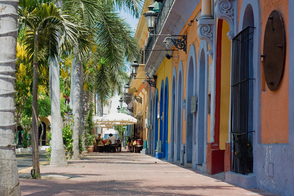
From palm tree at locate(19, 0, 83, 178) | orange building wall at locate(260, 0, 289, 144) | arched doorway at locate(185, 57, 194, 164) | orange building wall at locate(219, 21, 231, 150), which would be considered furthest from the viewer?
arched doorway at locate(185, 57, 194, 164)

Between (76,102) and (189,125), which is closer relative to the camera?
(189,125)

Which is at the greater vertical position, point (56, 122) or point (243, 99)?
point (243, 99)

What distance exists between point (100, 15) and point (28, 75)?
26.5 ft

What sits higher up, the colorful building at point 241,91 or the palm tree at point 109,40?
the palm tree at point 109,40

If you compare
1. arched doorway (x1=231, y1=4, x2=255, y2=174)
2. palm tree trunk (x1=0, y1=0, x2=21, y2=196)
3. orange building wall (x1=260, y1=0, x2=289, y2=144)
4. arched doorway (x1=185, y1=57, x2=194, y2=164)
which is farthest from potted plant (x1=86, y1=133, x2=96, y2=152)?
palm tree trunk (x1=0, y1=0, x2=21, y2=196)

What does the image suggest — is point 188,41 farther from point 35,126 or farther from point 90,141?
point 90,141

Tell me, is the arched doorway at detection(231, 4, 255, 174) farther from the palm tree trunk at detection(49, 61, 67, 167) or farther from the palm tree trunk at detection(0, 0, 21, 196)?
the palm tree trunk at detection(49, 61, 67, 167)

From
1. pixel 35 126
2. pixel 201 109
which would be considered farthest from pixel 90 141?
pixel 35 126

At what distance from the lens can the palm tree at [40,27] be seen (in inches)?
452

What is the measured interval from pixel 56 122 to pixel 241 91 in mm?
8112

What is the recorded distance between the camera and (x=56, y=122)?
16.2m

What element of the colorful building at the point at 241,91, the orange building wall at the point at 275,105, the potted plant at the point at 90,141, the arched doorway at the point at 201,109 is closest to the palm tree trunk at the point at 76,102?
the colorful building at the point at 241,91

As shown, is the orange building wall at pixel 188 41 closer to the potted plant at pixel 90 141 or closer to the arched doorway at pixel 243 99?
the arched doorway at pixel 243 99

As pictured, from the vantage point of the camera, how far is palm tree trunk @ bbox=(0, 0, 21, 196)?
6262 millimetres
